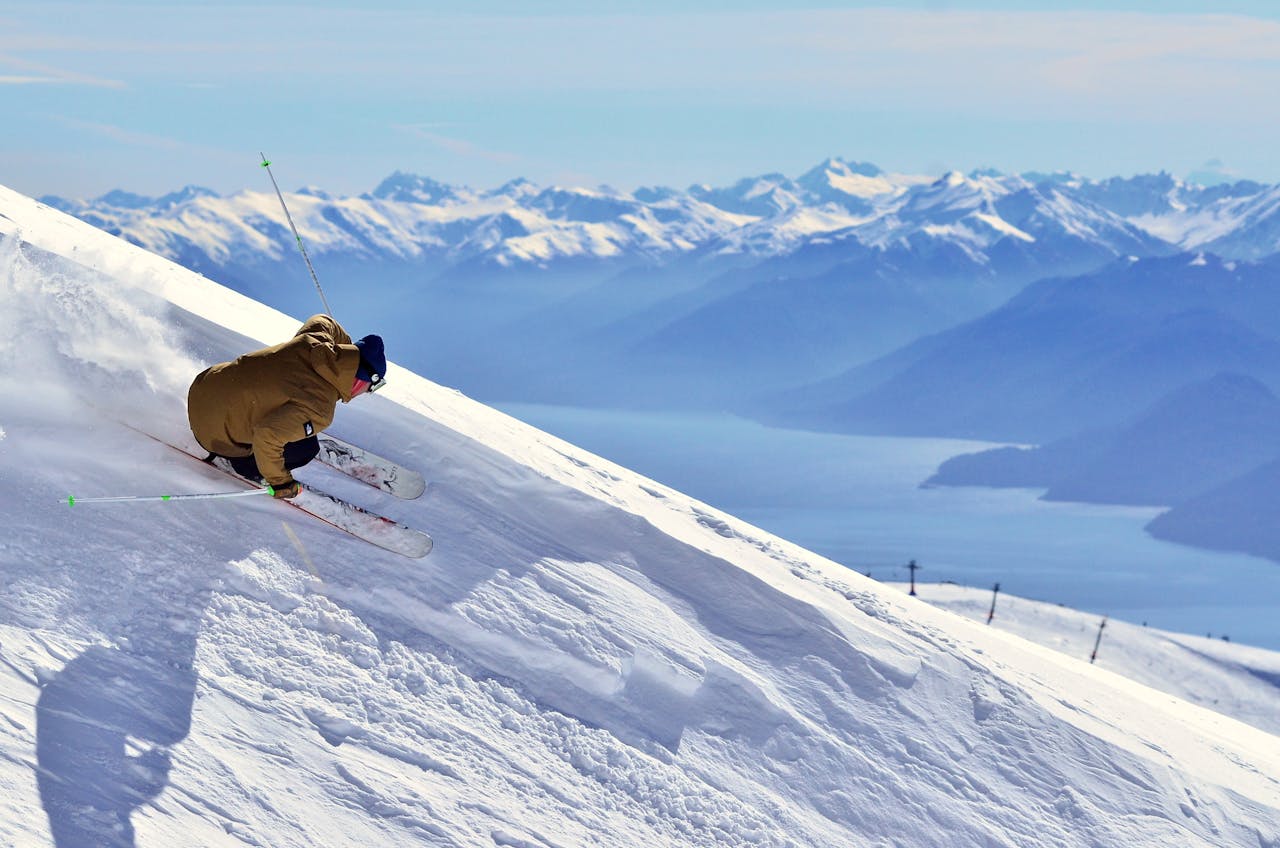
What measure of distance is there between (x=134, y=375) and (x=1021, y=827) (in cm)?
768

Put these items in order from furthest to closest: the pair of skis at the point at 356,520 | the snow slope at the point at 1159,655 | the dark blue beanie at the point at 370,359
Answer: the snow slope at the point at 1159,655 → the pair of skis at the point at 356,520 → the dark blue beanie at the point at 370,359

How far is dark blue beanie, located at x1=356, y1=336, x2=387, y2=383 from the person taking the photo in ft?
24.5

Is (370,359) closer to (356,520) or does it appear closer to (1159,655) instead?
(356,520)

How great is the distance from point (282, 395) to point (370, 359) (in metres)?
0.66

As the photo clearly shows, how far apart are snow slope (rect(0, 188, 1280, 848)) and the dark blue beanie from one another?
124 centimetres

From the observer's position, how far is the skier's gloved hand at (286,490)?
7.19 metres

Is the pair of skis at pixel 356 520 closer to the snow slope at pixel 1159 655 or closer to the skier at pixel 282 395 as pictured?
the skier at pixel 282 395

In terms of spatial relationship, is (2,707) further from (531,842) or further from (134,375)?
(134,375)

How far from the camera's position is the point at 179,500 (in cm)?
745

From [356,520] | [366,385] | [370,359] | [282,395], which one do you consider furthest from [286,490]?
[370,359]

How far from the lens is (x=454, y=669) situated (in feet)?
23.8

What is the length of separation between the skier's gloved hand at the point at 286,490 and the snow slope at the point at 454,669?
46cm

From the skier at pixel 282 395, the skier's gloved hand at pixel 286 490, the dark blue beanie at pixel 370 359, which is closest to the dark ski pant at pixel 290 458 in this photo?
the skier at pixel 282 395

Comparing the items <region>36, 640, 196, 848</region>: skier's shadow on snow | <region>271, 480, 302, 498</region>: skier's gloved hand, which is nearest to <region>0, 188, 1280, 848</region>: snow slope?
<region>36, 640, 196, 848</region>: skier's shadow on snow
